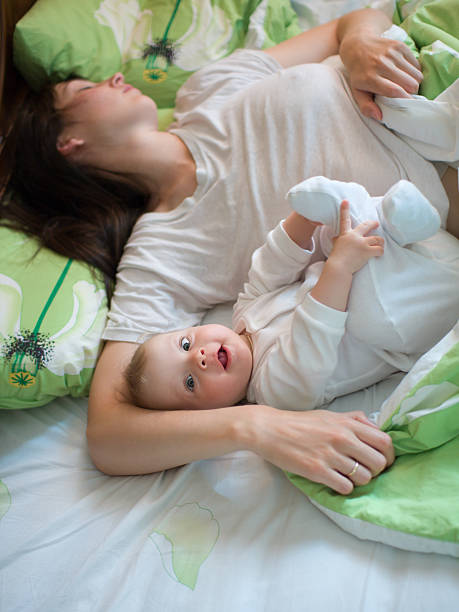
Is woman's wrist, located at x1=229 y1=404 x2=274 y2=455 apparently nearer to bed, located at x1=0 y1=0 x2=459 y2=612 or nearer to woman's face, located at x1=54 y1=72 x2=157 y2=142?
bed, located at x1=0 y1=0 x2=459 y2=612

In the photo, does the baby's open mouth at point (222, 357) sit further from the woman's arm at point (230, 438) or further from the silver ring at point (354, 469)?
the silver ring at point (354, 469)

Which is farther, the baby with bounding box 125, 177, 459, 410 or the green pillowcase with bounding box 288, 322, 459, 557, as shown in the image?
the baby with bounding box 125, 177, 459, 410

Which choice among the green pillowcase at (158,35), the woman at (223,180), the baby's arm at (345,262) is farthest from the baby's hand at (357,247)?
the green pillowcase at (158,35)

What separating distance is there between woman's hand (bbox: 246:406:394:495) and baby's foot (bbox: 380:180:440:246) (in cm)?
37

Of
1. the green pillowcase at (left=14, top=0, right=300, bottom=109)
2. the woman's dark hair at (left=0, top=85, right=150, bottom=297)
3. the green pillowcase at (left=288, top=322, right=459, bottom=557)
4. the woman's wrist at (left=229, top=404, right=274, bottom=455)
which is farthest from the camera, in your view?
the green pillowcase at (left=14, top=0, right=300, bottom=109)

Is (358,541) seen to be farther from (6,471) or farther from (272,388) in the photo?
(6,471)

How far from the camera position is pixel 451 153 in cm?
110

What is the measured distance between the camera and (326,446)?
0.91m

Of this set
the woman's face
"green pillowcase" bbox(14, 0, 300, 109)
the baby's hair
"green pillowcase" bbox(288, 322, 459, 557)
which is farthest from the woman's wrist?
"green pillowcase" bbox(14, 0, 300, 109)

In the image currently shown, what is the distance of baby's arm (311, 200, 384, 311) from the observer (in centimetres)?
100

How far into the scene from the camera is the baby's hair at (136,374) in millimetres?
1101

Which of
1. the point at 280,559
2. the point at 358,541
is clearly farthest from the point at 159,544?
the point at 358,541

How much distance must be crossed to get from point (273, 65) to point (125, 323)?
87cm

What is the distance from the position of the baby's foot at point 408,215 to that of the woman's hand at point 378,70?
29cm
